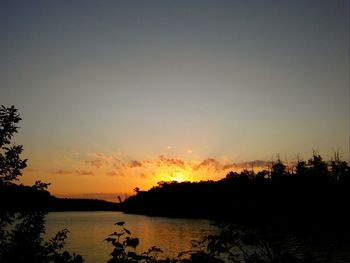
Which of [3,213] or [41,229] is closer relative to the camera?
[3,213]

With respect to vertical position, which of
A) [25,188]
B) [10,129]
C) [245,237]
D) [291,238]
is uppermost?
[10,129]

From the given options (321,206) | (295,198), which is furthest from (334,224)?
(295,198)

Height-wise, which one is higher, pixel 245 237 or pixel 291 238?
pixel 245 237

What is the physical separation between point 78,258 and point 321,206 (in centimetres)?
14801

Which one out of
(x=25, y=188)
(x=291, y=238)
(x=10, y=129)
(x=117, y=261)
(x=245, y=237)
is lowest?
(x=291, y=238)

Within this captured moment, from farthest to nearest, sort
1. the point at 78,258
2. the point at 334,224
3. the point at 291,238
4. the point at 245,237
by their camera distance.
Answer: the point at 334,224 < the point at 291,238 < the point at 78,258 < the point at 245,237

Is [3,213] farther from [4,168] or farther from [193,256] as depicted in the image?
[193,256]

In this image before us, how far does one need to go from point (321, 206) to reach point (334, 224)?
2022cm

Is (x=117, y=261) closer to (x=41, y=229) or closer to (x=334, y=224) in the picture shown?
(x=41, y=229)

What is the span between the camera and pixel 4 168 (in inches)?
432

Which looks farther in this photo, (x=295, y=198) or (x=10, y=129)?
(x=295, y=198)

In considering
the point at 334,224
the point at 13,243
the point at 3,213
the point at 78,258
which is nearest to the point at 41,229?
the point at 13,243

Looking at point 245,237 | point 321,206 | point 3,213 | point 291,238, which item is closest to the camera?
point 245,237

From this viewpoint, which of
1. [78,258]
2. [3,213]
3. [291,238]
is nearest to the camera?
[78,258]
